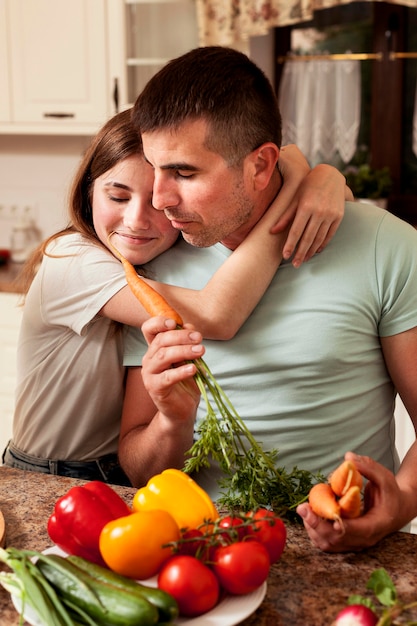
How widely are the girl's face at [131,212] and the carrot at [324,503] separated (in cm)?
70

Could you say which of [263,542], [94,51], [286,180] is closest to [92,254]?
[286,180]

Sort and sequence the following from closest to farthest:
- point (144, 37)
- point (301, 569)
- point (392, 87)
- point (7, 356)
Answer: point (301, 569), point (7, 356), point (144, 37), point (392, 87)

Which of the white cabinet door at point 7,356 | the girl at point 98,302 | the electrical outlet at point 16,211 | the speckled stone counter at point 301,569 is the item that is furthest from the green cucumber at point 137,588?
the electrical outlet at point 16,211

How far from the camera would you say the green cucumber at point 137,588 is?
3.34 feet

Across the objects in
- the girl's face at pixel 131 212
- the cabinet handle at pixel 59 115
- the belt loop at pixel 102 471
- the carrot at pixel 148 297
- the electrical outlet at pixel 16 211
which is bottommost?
the belt loop at pixel 102 471

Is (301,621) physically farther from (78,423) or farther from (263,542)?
(78,423)

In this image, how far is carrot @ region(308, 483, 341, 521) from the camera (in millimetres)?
1200

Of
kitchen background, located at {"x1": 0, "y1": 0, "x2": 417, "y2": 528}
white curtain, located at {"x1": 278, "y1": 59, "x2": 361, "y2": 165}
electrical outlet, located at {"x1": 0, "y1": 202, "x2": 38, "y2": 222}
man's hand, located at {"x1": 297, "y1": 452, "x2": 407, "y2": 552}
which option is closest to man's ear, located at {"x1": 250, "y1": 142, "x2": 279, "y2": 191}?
man's hand, located at {"x1": 297, "y1": 452, "x2": 407, "y2": 552}

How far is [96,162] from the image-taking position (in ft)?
5.84

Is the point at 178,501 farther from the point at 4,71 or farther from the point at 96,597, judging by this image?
the point at 4,71

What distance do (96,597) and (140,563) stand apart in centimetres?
8

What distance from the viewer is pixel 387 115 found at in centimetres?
375

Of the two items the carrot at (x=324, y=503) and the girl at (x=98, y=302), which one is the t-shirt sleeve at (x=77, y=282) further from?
the carrot at (x=324, y=503)

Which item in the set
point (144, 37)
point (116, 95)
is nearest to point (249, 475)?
point (116, 95)
